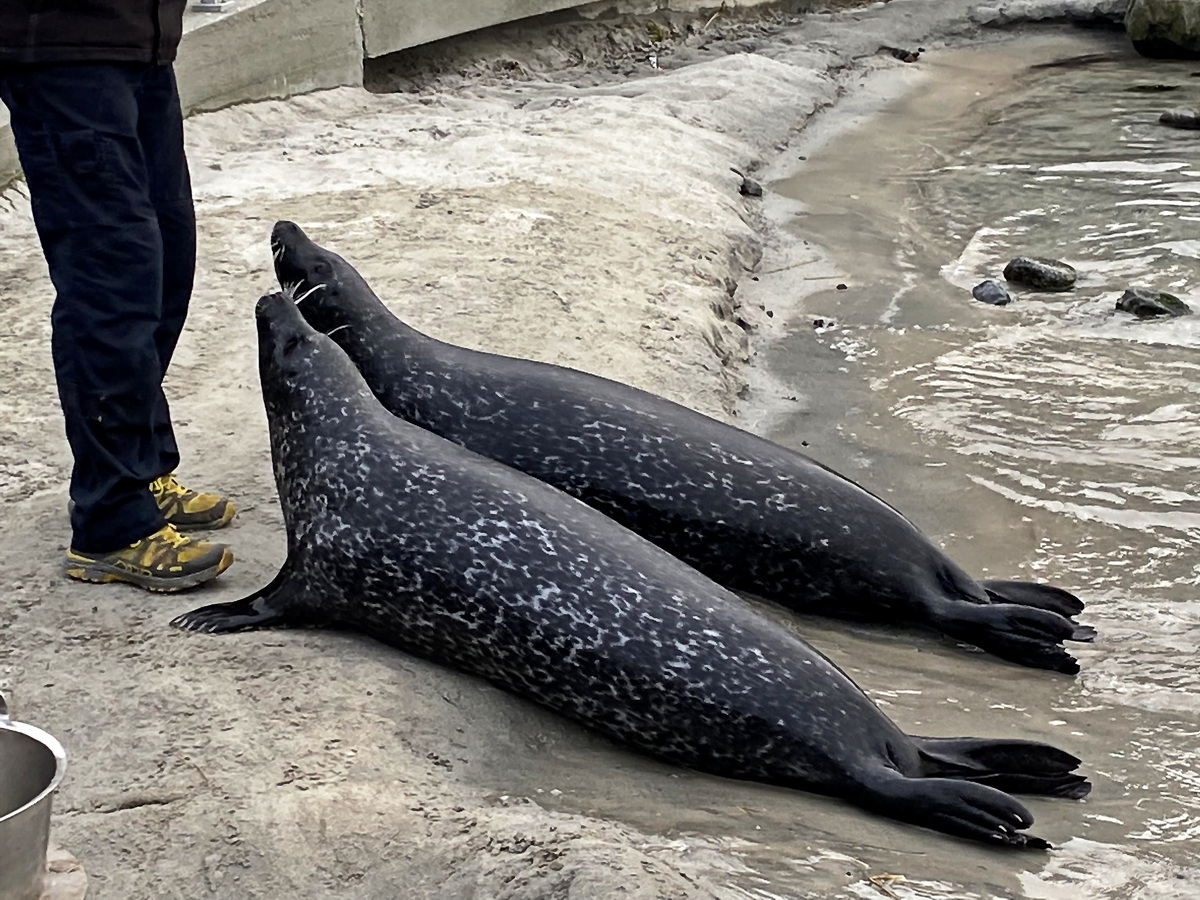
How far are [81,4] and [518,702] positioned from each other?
1.86 meters

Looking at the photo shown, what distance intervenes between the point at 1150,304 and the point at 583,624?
4.34 m

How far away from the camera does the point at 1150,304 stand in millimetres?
6605

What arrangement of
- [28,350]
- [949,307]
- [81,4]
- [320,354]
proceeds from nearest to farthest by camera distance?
[81,4]
[320,354]
[28,350]
[949,307]

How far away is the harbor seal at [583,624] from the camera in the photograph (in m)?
3.08

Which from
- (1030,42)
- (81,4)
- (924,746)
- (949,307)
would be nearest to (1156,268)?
(949,307)

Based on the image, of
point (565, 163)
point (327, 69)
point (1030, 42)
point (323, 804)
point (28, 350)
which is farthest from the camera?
point (1030, 42)

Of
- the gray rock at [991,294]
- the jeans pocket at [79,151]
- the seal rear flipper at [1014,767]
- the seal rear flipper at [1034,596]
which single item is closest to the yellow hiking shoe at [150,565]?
the jeans pocket at [79,151]

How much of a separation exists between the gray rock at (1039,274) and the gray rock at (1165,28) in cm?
664

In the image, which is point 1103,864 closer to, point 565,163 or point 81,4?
point 81,4

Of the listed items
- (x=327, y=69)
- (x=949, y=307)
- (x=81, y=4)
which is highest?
(x=81, y=4)

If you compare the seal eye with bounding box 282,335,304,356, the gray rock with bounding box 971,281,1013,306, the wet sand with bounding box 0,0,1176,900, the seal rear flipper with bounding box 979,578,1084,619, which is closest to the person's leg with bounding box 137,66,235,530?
the wet sand with bounding box 0,0,1176,900

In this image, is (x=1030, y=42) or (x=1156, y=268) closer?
(x=1156, y=268)

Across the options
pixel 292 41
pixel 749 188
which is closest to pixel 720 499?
pixel 749 188

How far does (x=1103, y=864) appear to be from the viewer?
276 centimetres
